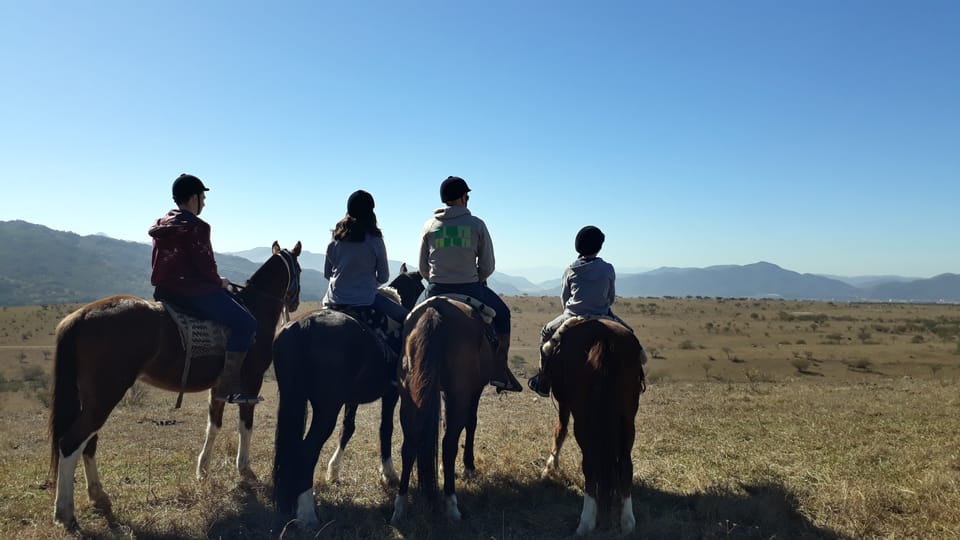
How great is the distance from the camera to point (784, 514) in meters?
4.75

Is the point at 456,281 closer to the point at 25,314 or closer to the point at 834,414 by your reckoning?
the point at 834,414

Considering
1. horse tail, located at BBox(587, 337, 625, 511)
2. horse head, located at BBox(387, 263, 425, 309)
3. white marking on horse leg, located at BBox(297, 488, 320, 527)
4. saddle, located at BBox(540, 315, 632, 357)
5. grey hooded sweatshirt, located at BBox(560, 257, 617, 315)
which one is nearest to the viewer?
horse tail, located at BBox(587, 337, 625, 511)

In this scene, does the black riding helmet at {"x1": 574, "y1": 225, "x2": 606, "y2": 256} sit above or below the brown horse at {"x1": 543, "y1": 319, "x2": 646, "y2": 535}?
above

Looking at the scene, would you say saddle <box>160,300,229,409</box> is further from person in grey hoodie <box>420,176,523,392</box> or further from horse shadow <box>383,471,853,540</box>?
horse shadow <box>383,471,853,540</box>

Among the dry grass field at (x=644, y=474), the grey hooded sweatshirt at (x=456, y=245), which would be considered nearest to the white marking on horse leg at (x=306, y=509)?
the dry grass field at (x=644, y=474)

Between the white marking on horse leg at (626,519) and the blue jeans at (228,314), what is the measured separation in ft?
13.0

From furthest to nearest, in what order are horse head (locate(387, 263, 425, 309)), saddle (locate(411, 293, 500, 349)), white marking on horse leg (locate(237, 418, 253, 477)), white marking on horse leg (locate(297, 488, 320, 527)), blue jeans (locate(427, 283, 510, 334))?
horse head (locate(387, 263, 425, 309)) < white marking on horse leg (locate(237, 418, 253, 477)) < blue jeans (locate(427, 283, 510, 334)) < saddle (locate(411, 293, 500, 349)) < white marking on horse leg (locate(297, 488, 320, 527))

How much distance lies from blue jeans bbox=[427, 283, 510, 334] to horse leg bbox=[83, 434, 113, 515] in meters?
3.51

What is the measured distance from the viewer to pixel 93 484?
507 centimetres

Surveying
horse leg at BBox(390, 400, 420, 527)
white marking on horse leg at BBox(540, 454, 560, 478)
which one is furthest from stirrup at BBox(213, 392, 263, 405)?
white marking on horse leg at BBox(540, 454, 560, 478)

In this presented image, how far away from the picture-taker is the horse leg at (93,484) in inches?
197

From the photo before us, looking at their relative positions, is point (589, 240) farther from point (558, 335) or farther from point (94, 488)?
point (94, 488)

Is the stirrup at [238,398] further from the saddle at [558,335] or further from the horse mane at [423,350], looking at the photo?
the saddle at [558,335]

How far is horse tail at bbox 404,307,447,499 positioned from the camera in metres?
4.52
